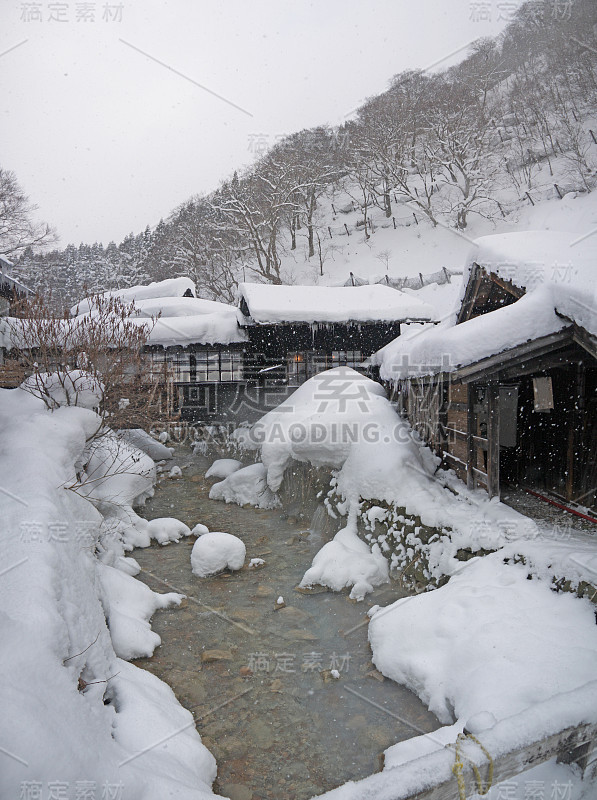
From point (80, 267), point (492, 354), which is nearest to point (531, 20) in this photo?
point (80, 267)

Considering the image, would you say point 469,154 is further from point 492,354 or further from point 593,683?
point 593,683

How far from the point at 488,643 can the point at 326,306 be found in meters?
14.6

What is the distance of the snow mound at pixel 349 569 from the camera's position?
7.92 metres

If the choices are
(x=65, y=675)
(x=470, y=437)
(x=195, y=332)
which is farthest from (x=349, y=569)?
(x=195, y=332)

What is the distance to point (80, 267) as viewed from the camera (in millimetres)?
44094

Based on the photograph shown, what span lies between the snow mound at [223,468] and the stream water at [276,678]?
5.01m

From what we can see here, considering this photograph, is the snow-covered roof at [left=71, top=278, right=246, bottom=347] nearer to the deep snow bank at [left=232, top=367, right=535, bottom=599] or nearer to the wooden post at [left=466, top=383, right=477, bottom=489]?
the deep snow bank at [left=232, top=367, right=535, bottom=599]

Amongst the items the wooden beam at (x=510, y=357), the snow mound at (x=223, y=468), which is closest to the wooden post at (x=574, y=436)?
the wooden beam at (x=510, y=357)

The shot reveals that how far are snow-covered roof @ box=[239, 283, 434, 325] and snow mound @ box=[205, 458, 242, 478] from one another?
5469 mm

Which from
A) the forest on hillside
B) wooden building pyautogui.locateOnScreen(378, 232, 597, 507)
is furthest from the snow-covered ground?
the forest on hillside

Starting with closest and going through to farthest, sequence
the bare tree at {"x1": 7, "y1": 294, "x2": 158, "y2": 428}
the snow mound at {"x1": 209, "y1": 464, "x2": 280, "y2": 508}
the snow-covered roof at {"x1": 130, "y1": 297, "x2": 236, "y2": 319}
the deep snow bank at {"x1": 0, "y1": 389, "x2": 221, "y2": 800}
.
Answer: the deep snow bank at {"x1": 0, "y1": 389, "x2": 221, "y2": 800}, the bare tree at {"x1": 7, "y1": 294, "x2": 158, "y2": 428}, the snow mound at {"x1": 209, "y1": 464, "x2": 280, "y2": 508}, the snow-covered roof at {"x1": 130, "y1": 297, "x2": 236, "y2": 319}

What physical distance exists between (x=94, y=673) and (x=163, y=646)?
6.61ft

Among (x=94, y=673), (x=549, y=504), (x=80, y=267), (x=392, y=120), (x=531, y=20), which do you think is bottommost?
(x=94, y=673)

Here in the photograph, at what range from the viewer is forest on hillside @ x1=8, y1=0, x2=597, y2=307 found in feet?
108
